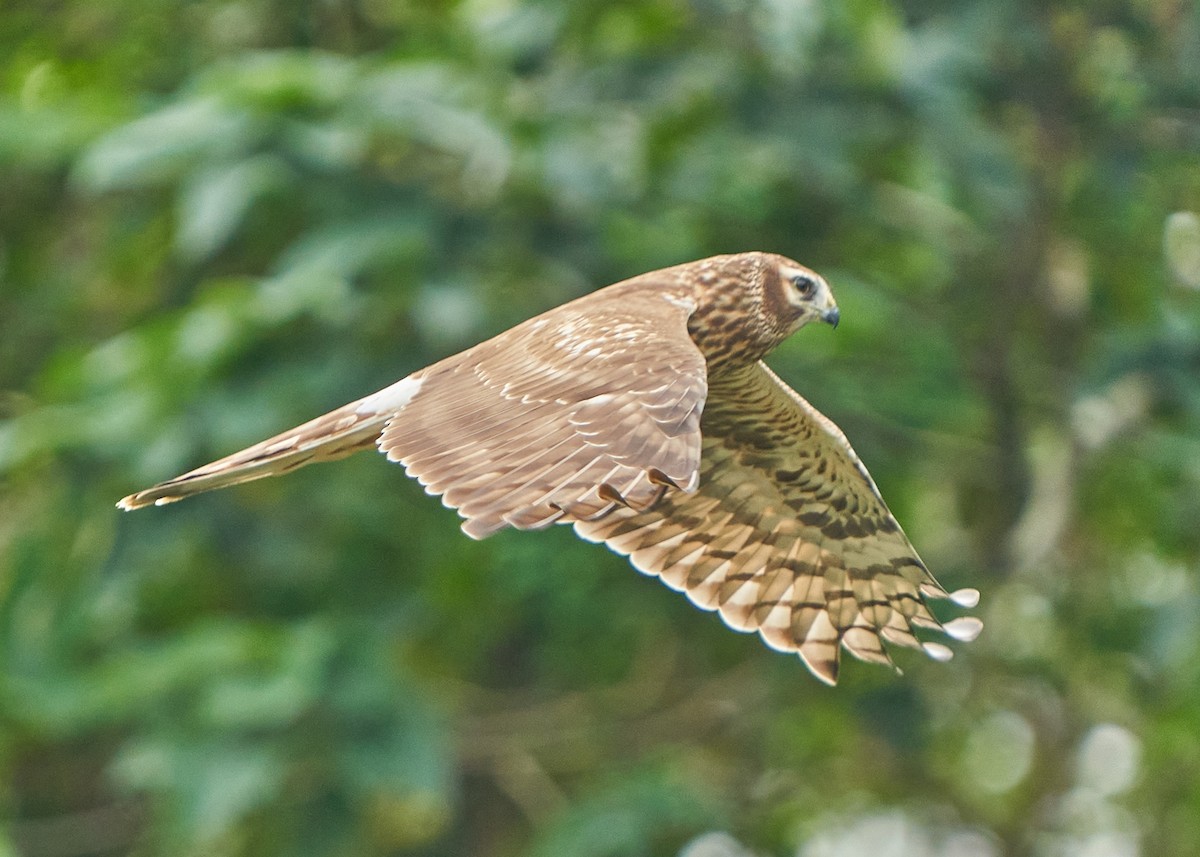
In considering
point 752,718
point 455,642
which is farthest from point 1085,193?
point 455,642

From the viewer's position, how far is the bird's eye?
5.11 metres

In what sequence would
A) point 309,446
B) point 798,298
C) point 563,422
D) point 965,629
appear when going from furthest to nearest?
point 798,298, point 965,629, point 309,446, point 563,422

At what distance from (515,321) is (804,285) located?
5.60ft

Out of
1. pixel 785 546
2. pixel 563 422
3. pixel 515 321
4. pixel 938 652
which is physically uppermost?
pixel 563 422

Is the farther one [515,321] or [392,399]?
[515,321]

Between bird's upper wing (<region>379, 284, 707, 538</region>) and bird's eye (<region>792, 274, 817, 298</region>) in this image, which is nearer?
bird's upper wing (<region>379, 284, 707, 538</region>)

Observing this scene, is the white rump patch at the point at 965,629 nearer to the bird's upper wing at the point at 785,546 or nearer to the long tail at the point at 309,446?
the bird's upper wing at the point at 785,546

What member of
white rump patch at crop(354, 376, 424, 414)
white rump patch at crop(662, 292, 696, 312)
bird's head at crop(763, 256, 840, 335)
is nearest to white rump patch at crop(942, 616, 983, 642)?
bird's head at crop(763, 256, 840, 335)

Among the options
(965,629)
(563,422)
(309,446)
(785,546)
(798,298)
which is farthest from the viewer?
(785,546)

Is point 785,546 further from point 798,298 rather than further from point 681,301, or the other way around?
point 681,301

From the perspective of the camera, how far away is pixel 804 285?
16.8ft

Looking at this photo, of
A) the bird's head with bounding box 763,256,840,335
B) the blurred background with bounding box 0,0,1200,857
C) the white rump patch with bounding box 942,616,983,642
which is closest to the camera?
the white rump patch with bounding box 942,616,983,642

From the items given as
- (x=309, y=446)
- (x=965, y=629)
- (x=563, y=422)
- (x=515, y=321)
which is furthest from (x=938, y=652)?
(x=515, y=321)

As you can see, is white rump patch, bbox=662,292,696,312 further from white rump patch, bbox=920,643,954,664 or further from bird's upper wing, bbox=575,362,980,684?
white rump patch, bbox=920,643,954,664
